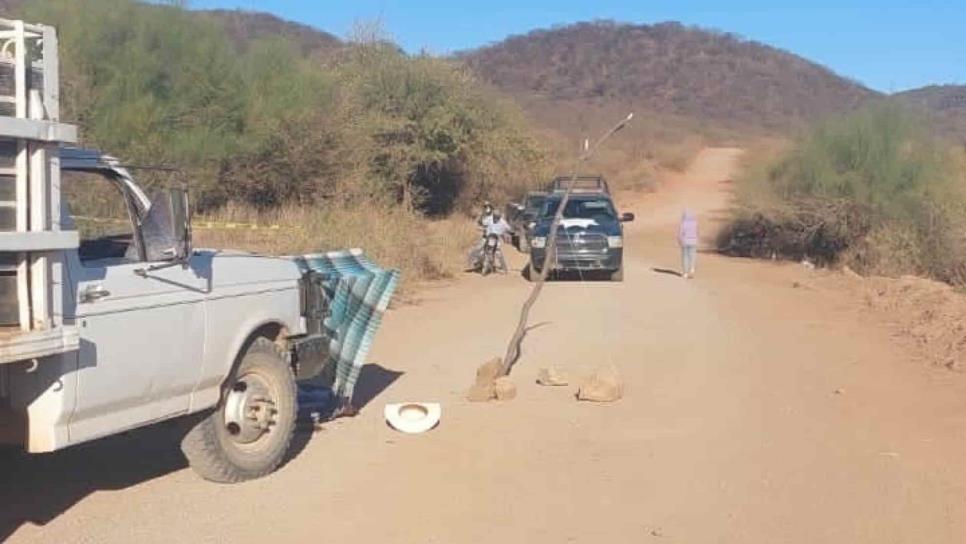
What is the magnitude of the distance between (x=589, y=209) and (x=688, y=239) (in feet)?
7.58

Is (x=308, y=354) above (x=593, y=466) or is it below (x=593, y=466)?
above

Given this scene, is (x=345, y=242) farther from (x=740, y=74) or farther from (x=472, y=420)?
(x=740, y=74)

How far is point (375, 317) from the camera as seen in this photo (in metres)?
10.5

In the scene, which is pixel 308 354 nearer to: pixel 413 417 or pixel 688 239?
pixel 413 417

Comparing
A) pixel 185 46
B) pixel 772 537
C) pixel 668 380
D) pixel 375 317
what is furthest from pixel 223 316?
pixel 185 46

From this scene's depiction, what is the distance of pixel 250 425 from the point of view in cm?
824

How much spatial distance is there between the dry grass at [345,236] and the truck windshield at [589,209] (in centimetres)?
274

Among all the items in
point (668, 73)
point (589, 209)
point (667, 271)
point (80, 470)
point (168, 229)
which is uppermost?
point (668, 73)

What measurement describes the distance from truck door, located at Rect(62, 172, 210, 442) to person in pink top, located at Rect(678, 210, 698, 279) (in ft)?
68.7

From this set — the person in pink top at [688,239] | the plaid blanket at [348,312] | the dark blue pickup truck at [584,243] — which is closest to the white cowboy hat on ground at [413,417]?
the plaid blanket at [348,312]

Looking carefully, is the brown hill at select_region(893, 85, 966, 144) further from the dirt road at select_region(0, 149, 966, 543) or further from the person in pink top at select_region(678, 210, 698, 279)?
the dirt road at select_region(0, 149, 966, 543)

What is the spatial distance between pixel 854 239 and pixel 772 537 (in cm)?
2851

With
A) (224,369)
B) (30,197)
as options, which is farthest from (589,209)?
(30,197)

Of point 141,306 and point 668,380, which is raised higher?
point 141,306
